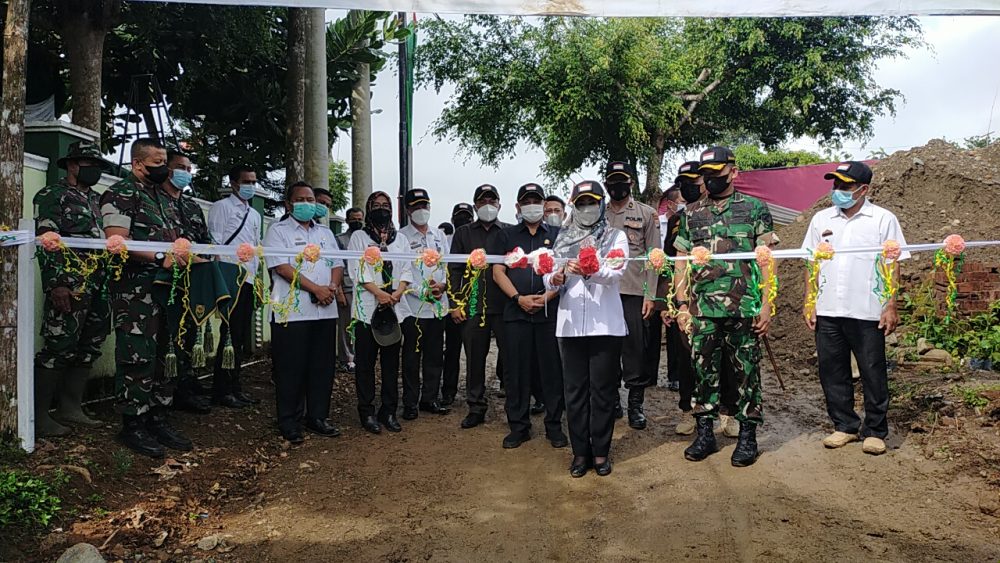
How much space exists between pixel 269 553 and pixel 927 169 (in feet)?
34.8

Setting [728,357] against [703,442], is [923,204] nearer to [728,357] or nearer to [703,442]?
[728,357]

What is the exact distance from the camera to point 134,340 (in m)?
4.68

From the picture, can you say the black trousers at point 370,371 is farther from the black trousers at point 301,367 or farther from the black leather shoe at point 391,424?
the black trousers at point 301,367

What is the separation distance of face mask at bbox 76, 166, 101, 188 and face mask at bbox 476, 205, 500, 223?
2.83 m

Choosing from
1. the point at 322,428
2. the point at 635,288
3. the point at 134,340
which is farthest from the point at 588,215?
the point at 134,340

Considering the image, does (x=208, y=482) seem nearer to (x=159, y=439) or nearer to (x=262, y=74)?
(x=159, y=439)

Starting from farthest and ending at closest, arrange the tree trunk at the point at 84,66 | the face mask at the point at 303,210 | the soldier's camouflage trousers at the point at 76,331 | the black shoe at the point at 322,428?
the tree trunk at the point at 84,66 → the black shoe at the point at 322,428 → the face mask at the point at 303,210 → the soldier's camouflage trousers at the point at 76,331

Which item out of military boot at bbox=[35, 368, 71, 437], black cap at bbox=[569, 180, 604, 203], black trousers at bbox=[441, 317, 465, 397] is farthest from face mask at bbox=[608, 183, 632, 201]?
military boot at bbox=[35, 368, 71, 437]

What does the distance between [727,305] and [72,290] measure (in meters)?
4.26

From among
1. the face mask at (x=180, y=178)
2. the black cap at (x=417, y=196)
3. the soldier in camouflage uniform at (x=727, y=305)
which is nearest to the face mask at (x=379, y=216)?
Result: the black cap at (x=417, y=196)

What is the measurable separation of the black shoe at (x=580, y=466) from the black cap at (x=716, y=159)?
2.03 meters

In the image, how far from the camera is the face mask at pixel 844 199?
490 centimetres

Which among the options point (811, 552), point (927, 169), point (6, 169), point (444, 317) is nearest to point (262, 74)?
point (444, 317)

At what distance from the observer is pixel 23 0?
4.32m
